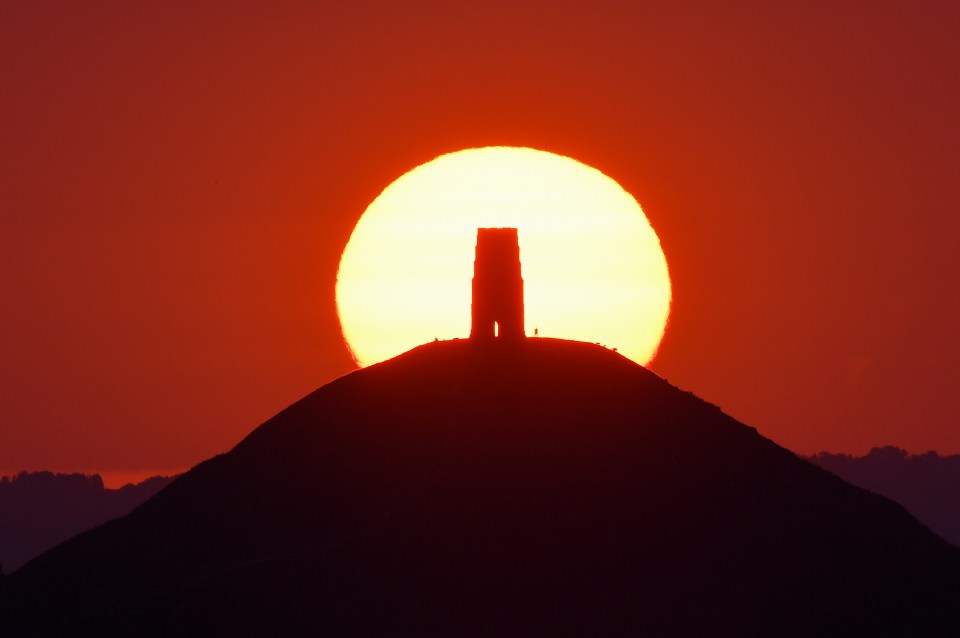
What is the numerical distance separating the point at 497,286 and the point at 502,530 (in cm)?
1056

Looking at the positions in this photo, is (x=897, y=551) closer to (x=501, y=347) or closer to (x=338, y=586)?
(x=501, y=347)

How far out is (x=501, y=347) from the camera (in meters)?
62.6

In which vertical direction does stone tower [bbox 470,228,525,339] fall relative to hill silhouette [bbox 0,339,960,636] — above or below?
above

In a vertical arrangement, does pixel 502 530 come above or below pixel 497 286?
below

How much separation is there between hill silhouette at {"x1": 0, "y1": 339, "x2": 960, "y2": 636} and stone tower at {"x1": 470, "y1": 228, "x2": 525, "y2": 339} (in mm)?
927

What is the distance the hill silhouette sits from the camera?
175 ft

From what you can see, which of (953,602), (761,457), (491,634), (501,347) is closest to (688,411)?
(761,457)

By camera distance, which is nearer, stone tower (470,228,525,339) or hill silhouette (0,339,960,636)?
hill silhouette (0,339,960,636)

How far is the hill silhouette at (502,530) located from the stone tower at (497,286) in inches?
36.5

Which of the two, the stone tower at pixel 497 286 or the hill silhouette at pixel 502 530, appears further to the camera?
the stone tower at pixel 497 286

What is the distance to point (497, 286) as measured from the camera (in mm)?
61969

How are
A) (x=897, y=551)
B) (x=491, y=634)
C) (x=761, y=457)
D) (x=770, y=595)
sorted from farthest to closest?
(x=761, y=457)
(x=897, y=551)
(x=770, y=595)
(x=491, y=634)

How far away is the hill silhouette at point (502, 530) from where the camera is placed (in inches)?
2095

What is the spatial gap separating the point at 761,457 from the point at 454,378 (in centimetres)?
1272
